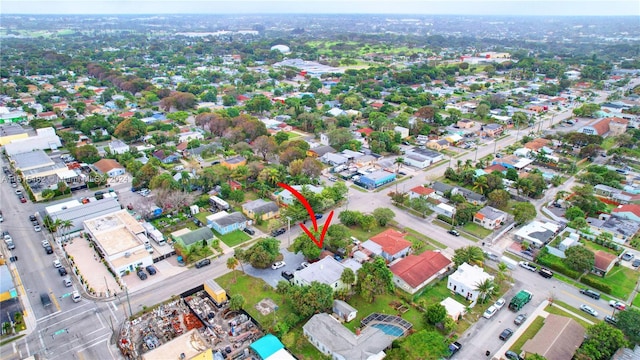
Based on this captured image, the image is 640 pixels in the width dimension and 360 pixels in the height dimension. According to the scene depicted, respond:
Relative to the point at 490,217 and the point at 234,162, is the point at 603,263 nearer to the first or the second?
the point at 490,217

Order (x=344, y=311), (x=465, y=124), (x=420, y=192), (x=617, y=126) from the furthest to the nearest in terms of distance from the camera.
A: 1. (x=465, y=124)
2. (x=617, y=126)
3. (x=420, y=192)
4. (x=344, y=311)

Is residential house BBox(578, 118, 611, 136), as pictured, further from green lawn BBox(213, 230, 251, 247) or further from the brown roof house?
green lawn BBox(213, 230, 251, 247)

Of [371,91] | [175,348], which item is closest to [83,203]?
[175,348]

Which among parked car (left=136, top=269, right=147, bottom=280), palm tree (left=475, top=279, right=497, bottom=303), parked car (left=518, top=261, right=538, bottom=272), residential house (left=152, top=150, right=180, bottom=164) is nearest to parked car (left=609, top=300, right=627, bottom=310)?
parked car (left=518, top=261, right=538, bottom=272)

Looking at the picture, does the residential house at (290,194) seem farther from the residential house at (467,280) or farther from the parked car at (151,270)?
the residential house at (467,280)

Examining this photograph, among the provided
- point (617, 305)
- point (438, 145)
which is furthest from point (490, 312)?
point (438, 145)

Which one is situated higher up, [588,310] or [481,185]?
[481,185]

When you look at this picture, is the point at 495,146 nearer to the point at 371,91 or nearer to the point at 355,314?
the point at 371,91

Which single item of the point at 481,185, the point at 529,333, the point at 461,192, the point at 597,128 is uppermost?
the point at 597,128
